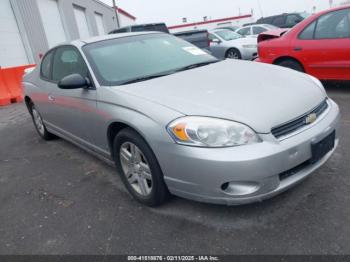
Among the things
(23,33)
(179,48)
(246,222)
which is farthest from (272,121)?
(23,33)

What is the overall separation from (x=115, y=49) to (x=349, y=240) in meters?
2.78

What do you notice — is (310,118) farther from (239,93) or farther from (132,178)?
(132,178)

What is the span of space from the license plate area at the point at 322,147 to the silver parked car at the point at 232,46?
8606mm

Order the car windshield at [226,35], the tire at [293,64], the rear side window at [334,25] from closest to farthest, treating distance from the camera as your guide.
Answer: the rear side window at [334,25] → the tire at [293,64] → the car windshield at [226,35]

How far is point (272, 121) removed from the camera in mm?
2252

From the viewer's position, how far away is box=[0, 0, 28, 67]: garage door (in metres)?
11.3

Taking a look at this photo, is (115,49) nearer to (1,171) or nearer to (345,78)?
(1,171)

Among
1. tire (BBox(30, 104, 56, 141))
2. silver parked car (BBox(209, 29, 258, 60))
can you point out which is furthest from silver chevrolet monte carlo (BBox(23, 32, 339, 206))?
silver parked car (BBox(209, 29, 258, 60))

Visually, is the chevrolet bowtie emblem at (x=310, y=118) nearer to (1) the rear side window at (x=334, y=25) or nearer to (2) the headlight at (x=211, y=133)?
(2) the headlight at (x=211, y=133)

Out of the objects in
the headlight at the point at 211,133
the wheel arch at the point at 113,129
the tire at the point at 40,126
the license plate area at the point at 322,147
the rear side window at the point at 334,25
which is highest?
the rear side window at the point at 334,25

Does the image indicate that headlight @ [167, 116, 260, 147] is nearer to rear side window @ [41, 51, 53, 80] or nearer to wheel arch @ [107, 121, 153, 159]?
wheel arch @ [107, 121, 153, 159]

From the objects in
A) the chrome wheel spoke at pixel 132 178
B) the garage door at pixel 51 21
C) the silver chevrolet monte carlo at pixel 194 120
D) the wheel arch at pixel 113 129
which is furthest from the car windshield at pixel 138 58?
the garage door at pixel 51 21

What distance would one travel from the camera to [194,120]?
227 cm

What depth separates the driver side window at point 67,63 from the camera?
338 centimetres
